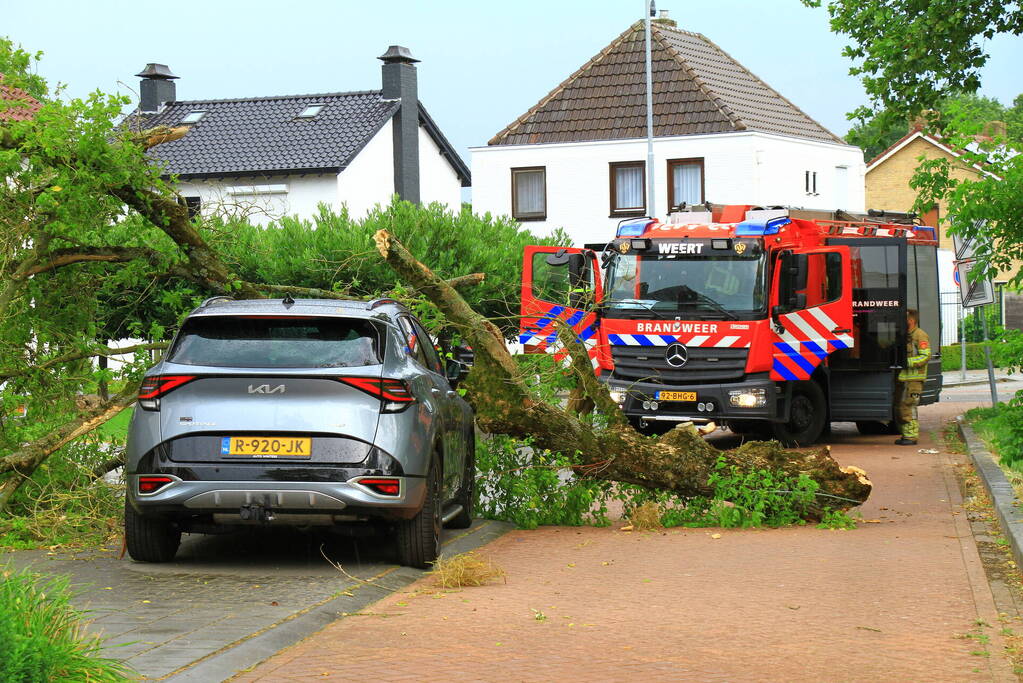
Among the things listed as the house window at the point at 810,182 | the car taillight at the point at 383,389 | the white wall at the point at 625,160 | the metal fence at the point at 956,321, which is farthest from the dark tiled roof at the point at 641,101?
the car taillight at the point at 383,389

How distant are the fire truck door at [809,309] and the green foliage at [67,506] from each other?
31.3 feet

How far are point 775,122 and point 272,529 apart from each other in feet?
114

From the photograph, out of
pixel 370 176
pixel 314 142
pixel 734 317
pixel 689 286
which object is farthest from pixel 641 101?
pixel 734 317

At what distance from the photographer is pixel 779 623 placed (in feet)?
24.7

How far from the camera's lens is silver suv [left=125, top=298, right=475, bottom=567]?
8.62 meters

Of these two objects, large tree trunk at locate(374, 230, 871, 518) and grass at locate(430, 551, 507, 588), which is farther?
large tree trunk at locate(374, 230, 871, 518)

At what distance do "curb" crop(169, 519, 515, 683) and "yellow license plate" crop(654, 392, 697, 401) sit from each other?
8.32m

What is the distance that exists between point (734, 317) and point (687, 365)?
832 mm

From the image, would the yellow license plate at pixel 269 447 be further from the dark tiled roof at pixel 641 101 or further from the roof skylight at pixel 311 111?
the roof skylight at pixel 311 111

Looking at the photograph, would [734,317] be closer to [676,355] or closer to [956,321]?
[676,355]

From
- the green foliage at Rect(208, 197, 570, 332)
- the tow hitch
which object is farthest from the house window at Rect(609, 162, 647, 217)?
the tow hitch

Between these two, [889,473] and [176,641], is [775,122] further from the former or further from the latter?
[176,641]

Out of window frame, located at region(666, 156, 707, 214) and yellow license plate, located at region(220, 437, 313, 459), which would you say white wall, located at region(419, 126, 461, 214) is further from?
yellow license plate, located at region(220, 437, 313, 459)

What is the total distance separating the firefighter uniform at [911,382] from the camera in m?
19.2
